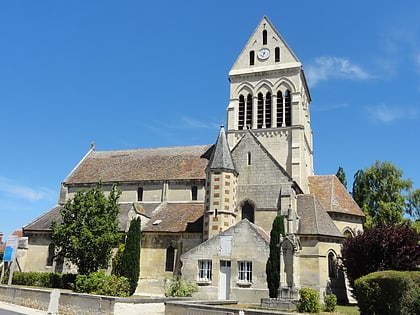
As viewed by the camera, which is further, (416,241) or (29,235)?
(29,235)

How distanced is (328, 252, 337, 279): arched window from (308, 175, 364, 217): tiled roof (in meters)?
3.94

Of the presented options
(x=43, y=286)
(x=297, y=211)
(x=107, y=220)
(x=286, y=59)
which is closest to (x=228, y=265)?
(x=297, y=211)

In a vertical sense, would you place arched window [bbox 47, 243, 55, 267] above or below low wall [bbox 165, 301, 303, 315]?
above

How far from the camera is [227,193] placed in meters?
25.9

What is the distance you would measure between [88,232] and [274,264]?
11.7 metres

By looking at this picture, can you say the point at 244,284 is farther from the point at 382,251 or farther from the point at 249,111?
the point at 249,111

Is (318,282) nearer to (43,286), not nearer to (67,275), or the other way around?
(67,275)

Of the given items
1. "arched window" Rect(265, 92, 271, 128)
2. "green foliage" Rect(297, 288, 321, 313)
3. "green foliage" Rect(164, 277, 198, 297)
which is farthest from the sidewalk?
"arched window" Rect(265, 92, 271, 128)

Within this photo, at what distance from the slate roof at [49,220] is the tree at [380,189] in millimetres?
24808

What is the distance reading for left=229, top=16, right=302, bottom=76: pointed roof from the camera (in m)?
34.8

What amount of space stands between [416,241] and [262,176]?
985 cm

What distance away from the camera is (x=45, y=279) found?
28.7m

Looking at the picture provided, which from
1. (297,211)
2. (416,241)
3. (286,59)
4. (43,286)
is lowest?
(43,286)

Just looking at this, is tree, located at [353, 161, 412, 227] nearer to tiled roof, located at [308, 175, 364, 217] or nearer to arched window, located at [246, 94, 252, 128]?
tiled roof, located at [308, 175, 364, 217]
